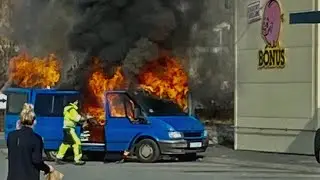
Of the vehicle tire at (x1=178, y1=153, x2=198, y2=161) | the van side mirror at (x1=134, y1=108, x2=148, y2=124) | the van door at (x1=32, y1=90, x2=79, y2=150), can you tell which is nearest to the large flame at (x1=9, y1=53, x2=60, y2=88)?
the van door at (x1=32, y1=90, x2=79, y2=150)

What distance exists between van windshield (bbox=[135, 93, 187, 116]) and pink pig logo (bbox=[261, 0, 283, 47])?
420cm

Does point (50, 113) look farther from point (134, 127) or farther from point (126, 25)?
point (126, 25)

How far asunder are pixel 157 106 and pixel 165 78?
1.68 meters

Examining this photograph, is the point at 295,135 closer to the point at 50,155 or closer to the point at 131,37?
the point at 131,37

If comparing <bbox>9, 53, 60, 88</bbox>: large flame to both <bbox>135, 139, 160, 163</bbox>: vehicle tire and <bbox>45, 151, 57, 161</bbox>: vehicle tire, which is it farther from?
<bbox>135, 139, 160, 163</bbox>: vehicle tire

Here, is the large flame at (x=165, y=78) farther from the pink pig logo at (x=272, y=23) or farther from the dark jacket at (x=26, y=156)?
the dark jacket at (x=26, y=156)

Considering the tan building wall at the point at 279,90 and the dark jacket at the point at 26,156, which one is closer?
the dark jacket at the point at 26,156

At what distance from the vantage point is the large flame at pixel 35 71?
22858mm

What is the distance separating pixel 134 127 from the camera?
803 inches

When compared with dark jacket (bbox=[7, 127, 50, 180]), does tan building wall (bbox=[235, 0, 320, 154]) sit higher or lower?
higher

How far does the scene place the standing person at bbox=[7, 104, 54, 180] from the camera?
831cm

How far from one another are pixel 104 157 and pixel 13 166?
1387cm

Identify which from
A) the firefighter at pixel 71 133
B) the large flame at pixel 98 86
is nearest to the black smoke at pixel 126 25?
the large flame at pixel 98 86

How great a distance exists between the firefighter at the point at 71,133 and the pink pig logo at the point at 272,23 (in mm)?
6703
